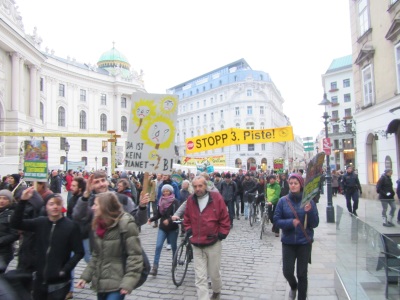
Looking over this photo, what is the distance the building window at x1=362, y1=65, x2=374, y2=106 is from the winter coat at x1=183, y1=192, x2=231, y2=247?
14.8m

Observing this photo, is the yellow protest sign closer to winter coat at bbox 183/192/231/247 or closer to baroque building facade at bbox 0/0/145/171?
winter coat at bbox 183/192/231/247

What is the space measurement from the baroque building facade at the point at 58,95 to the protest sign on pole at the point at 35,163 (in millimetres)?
28473

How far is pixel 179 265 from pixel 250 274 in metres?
1.39

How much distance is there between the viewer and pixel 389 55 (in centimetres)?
1525

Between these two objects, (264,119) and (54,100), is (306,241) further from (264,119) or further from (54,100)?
(264,119)

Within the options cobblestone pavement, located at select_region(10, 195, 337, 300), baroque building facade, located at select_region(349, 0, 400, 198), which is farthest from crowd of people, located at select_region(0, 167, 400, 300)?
baroque building facade, located at select_region(349, 0, 400, 198)

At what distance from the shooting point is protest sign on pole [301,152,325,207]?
4.77 metres

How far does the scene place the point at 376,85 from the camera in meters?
16.6

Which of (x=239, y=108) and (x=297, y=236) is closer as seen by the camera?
(x=297, y=236)

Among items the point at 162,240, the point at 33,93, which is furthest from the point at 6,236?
the point at 33,93

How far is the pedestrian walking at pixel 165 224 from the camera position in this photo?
674 cm

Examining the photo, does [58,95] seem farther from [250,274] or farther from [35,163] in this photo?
[250,274]

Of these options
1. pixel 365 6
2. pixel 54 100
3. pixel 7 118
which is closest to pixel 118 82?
pixel 54 100

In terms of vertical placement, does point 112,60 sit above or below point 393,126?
above
